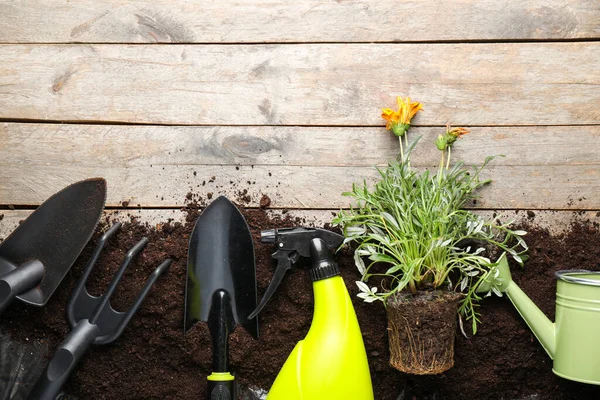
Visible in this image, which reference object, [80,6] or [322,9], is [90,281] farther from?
[322,9]

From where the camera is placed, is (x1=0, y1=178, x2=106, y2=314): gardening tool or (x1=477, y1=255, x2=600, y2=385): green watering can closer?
(x1=477, y1=255, x2=600, y2=385): green watering can

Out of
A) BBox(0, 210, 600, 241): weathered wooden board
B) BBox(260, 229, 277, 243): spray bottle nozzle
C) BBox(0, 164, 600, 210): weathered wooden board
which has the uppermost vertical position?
BBox(0, 164, 600, 210): weathered wooden board

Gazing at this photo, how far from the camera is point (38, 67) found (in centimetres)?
141

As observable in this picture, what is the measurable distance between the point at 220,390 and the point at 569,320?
0.75 metres

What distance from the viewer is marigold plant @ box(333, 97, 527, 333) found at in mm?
1242

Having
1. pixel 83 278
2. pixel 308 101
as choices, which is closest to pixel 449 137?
pixel 308 101

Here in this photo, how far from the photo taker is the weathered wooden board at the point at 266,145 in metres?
1.38

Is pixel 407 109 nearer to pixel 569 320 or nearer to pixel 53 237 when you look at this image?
pixel 569 320

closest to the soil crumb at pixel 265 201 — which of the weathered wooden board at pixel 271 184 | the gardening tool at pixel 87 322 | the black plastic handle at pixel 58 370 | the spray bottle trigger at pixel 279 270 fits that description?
the weathered wooden board at pixel 271 184

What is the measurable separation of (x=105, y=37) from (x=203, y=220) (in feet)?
1.66

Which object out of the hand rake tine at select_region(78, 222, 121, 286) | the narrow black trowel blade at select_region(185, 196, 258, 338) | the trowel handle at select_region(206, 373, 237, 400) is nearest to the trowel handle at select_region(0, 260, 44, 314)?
the hand rake tine at select_region(78, 222, 121, 286)

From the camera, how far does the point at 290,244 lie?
1300 millimetres

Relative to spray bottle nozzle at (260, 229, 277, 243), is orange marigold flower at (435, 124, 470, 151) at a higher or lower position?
higher

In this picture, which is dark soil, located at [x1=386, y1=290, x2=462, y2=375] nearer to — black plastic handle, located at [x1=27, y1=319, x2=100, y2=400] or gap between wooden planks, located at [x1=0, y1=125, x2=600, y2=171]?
gap between wooden planks, located at [x1=0, y1=125, x2=600, y2=171]
